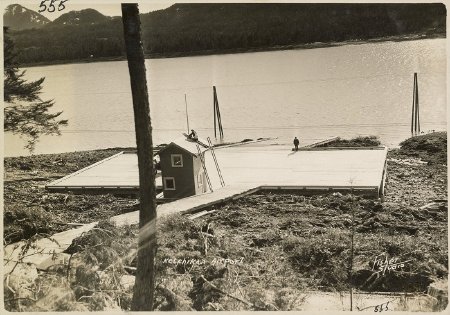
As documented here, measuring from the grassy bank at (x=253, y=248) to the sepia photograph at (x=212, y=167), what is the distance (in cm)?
3

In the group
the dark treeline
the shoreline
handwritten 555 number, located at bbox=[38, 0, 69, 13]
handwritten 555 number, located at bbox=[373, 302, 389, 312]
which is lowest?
handwritten 555 number, located at bbox=[373, 302, 389, 312]

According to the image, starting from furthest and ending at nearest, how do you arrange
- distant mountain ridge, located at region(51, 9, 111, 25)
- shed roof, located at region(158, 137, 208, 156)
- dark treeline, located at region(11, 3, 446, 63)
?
shed roof, located at region(158, 137, 208, 156), dark treeline, located at region(11, 3, 446, 63), distant mountain ridge, located at region(51, 9, 111, 25)

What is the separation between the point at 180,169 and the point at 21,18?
4.14m

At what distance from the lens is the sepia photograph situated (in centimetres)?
755

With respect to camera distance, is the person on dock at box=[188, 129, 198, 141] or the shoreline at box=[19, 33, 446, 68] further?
the person on dock at box=[188, 129, 198, 141]

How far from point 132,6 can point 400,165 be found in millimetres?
8615

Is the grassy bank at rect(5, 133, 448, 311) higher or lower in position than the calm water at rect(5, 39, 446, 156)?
lower

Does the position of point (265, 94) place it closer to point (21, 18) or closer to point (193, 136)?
point (193, 136)

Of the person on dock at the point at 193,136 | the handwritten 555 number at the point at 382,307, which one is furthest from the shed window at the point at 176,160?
the handwritten 555 number at the point at 382,307

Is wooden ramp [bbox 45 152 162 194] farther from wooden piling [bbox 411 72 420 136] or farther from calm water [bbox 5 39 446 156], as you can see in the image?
wooden piling [bbox 411 72 420 136]

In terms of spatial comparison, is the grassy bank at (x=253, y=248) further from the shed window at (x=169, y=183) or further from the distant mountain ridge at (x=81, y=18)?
the distant mountain ridge at (x=81, y=18)

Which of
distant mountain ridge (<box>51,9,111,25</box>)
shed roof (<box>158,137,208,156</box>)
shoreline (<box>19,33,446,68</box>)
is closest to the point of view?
distant mountain ridge (<box>51,9,111,25</box>)

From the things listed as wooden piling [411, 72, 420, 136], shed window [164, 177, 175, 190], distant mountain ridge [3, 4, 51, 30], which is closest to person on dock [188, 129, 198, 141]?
shed window [164, 177, 175, 190]

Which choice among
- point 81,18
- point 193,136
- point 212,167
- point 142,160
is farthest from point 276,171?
point 142,160
